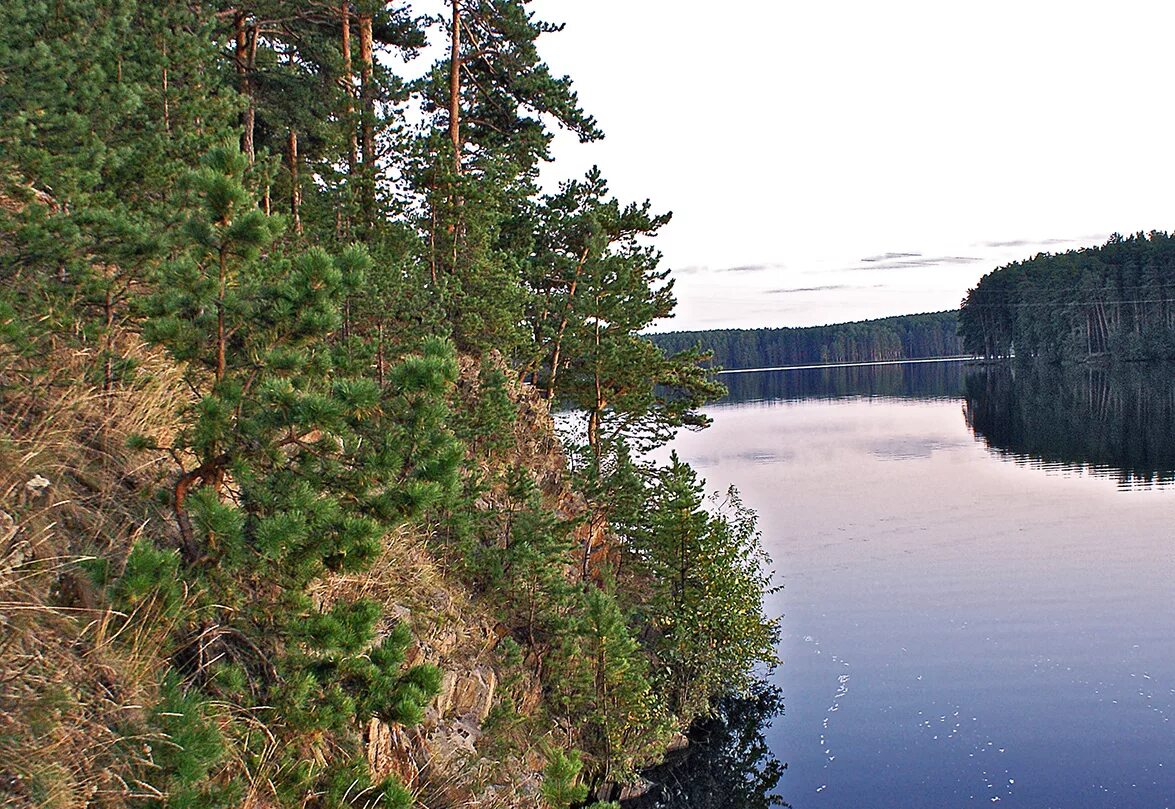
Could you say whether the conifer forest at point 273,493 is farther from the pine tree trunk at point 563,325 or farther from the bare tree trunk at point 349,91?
the pine tree trunk at point 563,325

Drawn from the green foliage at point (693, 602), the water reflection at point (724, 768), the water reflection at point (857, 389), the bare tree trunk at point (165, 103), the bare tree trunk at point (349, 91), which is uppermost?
the bare tree trunk at point (349, 91)

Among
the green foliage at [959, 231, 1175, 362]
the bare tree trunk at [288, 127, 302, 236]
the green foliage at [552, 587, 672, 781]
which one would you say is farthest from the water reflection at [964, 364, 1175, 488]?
the bare tree trunk at [288, 127, 302, 236]

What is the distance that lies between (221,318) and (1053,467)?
4898 cm

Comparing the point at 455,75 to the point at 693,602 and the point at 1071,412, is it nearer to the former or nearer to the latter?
the point at 693,602

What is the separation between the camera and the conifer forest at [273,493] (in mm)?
5633

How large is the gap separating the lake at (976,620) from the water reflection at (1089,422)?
35cm

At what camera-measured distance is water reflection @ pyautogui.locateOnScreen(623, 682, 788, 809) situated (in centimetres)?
1672

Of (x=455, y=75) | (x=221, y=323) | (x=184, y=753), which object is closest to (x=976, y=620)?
(x=455, y=75)

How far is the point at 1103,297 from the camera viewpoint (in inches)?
4540

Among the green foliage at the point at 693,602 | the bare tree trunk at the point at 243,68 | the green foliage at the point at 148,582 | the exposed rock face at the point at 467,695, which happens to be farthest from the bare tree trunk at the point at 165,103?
the green foliage at the point at 693,602

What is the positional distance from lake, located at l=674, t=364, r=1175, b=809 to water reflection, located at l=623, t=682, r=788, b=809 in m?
0.44

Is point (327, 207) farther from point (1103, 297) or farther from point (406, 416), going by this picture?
point (1103, 297)

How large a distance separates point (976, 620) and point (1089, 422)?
44146 millimetres

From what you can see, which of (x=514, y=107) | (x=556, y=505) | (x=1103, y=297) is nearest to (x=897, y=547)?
(x=556, y=505)
